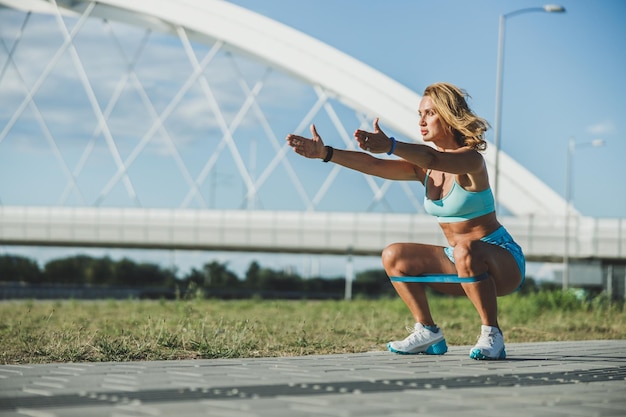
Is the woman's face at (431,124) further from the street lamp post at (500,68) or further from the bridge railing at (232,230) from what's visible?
the bridge railing at (232,230)

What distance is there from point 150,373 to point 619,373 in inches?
99.4

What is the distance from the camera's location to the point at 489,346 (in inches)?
222

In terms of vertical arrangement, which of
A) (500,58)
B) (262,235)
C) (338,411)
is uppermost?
(500,58)

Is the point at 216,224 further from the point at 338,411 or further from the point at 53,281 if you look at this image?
the point at 338,411

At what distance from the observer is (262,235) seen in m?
55.6

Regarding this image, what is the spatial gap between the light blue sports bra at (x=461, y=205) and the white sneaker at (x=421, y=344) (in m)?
0.75

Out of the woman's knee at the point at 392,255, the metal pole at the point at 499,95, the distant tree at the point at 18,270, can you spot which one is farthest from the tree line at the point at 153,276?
the woman's knee at the point at 392,255

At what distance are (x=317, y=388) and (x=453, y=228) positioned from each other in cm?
239

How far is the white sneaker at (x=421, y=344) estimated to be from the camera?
5.99 metres

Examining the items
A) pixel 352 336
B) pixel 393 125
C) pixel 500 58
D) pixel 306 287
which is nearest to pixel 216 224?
pixel 306 287

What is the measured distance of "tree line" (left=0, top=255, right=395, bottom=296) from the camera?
5216 centimetres

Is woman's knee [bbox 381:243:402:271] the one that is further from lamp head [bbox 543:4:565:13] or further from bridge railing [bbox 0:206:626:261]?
bridge railing [bbox 0:206:626:261]

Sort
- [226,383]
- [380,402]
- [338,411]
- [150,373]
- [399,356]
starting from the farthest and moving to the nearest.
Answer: [399,356] → [150,373] → [226,383] → [380,402] → [338,411]

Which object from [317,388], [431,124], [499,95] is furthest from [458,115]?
[499,95]
